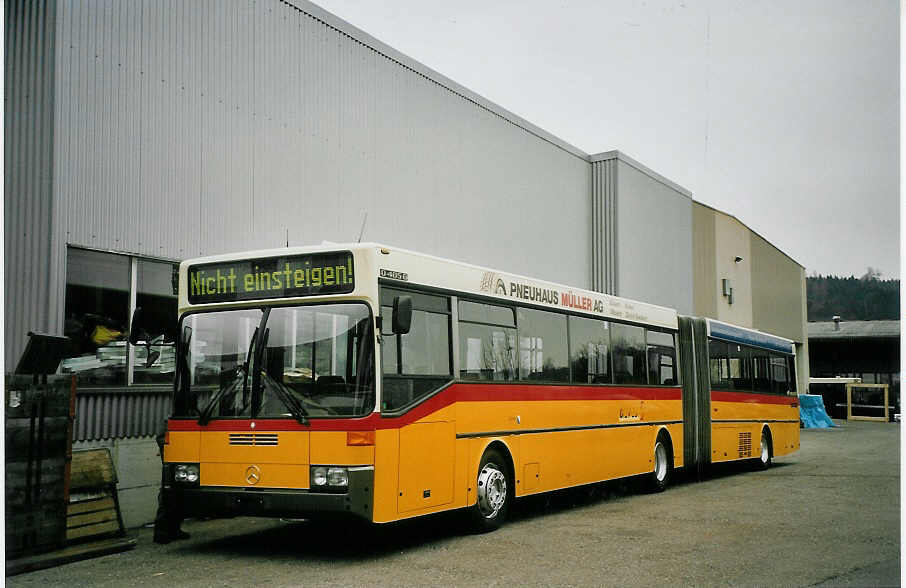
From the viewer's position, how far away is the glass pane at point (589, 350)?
13273mm

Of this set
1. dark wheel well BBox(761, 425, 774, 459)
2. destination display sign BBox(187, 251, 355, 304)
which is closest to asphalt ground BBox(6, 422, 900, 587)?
destination display sign BBox(187, 251, 355, 304)

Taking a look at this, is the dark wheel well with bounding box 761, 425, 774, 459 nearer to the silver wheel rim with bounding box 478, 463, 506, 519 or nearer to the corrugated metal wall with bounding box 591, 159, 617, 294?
the corrugated metal wall with bounding box 591, 159, 617, 294

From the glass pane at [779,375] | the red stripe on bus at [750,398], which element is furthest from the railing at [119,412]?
the glass pane at [779,375]

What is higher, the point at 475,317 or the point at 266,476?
the point at 475,317

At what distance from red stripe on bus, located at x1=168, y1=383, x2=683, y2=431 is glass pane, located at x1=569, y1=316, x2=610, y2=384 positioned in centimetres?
18

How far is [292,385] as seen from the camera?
923 cm

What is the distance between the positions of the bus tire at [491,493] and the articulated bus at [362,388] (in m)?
0.02

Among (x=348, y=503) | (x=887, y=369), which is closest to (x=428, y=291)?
(x=348, y=503)

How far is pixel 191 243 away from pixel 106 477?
12.1ft

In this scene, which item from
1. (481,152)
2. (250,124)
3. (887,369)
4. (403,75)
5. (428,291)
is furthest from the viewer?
(887,369)

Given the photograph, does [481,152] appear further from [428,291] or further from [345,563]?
[345,563]

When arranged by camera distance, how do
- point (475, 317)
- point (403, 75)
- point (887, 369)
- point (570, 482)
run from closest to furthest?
point (475, 317) → point (570, 482) → point (403, 75) → point (887, 369)

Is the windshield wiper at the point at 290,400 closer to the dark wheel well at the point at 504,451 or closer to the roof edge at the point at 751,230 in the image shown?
the dark wheel well at the point at 504,451

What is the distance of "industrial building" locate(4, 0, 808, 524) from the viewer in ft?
36.8
